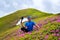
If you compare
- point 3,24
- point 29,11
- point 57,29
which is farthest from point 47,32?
point 29,11

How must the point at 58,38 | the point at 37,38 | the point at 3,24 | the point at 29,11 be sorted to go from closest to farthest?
the point at 58,38, the point at 37,38, the point at 3,24, the point at 29,11

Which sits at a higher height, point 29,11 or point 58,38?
point 29,11

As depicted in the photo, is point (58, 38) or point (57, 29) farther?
point (57, 29)

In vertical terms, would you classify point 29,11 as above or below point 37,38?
above

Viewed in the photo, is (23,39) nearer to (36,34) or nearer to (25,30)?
(36,34)

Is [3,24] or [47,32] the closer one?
[47,32]

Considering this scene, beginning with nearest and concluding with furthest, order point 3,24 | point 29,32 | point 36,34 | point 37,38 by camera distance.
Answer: point 37,38, point 36,34, point 29,32, point 3,24

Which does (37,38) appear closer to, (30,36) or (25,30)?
(30,36)

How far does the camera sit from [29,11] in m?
81.9

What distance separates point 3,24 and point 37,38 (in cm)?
4511

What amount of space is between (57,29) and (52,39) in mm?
2978

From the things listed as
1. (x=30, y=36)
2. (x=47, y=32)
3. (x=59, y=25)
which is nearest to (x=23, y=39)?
(x=30, y=36)

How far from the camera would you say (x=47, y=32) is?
28219 mm

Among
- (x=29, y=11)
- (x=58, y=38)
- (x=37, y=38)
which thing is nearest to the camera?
(x=58, y=38)
